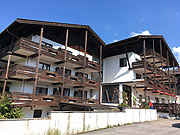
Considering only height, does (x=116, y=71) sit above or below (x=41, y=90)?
above

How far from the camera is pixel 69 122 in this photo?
1059 centimetres

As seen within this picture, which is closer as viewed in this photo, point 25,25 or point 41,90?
point 25,25

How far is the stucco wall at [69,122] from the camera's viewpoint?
26.1 feet

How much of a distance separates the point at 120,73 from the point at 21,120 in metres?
20.9

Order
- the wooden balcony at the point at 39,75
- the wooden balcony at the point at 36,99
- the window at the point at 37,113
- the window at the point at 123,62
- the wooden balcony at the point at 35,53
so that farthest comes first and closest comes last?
the window at the point at 123,62 → the window at the point at 37,113 → the wooden balcony at the point at 35,53 → the wooden balcony at the point at 39,75 → the wooden balcony at the point at 36,99

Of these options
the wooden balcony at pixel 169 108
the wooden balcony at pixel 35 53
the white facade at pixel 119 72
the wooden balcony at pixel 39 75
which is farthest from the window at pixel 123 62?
the wooden balcony at pixel 39 75

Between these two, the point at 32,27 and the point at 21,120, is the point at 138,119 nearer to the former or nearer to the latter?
the point at 21,120

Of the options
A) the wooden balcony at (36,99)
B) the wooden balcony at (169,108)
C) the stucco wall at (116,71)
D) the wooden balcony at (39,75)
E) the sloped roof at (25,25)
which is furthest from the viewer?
the stucco wall at (116,71)

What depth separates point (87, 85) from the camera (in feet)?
75.3

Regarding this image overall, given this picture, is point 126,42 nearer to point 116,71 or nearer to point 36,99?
point 116,71

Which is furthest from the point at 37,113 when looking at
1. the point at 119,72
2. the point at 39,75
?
the point at 119,72

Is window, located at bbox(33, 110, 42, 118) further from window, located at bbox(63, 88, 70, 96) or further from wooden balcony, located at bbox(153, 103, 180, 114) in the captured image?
wooden balcony, located at bbox(153, 103, 180, 114)

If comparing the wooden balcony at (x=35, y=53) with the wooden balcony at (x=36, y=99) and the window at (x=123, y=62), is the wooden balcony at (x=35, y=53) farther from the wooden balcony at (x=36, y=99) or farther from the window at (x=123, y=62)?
the window at (x=123, y=62)

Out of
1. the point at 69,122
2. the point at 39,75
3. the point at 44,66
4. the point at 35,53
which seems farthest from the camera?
the point at 44,66
